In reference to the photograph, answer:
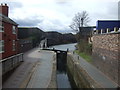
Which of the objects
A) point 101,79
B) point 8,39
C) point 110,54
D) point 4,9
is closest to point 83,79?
point 101,79

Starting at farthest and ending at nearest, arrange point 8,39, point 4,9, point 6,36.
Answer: point 4,9 < point 8,39 < point 6,36

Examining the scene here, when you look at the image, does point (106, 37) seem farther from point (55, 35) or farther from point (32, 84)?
point (55, 35)

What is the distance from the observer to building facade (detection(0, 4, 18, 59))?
54.3 ft

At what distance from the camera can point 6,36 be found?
697 inches

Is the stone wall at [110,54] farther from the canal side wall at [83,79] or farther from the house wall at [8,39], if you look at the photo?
the house wall at [8,39]

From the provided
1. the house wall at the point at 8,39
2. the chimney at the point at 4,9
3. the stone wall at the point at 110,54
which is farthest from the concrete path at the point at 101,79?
the chimney at the point at 4,9

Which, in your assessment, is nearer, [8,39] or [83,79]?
[83,79]

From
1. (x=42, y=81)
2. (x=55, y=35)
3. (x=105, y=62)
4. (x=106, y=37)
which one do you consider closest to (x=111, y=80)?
(x=105, y=62)

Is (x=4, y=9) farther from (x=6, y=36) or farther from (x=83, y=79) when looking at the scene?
(x=83, y=79)

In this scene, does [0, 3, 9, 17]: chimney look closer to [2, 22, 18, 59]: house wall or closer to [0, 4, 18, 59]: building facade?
[0, 4, 18, 59]: building facade

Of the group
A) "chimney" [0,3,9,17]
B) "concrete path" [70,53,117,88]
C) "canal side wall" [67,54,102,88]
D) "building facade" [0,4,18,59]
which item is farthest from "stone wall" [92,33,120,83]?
"chimney" [0,3,9,17]

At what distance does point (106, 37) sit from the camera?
46.9ft

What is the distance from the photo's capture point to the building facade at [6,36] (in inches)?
652

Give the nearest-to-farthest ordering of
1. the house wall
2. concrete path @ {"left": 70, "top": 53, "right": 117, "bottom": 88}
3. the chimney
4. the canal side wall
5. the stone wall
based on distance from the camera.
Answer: the canal side wall
concrete path @ {"left": 70, "top": 53, "right": 117, "bottom": 88}
the stone wall
the house wall
the chimney
